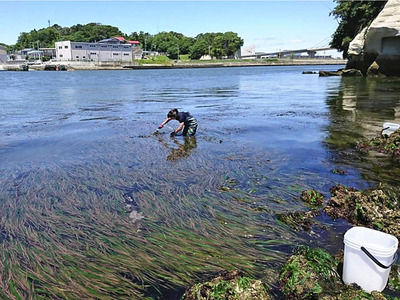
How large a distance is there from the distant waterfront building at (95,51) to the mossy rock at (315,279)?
408 feet

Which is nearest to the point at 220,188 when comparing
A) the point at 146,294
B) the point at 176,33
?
the point at 146,294

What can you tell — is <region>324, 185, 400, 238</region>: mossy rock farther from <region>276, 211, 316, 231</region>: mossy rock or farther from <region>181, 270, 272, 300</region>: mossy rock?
<region>181, 270, 272, 300</region>: mossy rock

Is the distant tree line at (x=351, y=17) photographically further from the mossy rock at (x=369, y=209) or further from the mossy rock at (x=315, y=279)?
the mossy rock at (x=315, y=279)

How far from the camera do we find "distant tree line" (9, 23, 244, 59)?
509 ft

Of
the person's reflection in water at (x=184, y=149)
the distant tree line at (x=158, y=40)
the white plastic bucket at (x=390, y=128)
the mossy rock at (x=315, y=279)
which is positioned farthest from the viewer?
the distant tree line at (x=158, y=40)

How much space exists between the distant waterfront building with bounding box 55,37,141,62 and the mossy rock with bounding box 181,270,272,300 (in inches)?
4899

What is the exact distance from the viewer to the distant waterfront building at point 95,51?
117m

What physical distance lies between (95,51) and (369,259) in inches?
5112

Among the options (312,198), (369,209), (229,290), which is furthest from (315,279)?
(312,198)

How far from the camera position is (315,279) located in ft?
12.5

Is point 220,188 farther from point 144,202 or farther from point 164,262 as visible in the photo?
point 164,262

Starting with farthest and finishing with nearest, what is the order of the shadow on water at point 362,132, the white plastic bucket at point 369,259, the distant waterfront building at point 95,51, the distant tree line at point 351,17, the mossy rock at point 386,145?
the distant waterfront building at point 95,51, the distant tree line at point 351,17, the mossy rock at point 386,145, the shadow on water at point 362,132, the white plastic bucket at point 369,259

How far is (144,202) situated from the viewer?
634 centimetres

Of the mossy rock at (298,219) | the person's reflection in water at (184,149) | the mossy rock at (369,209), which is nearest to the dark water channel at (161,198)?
the person's reflection in water at (184,149)
